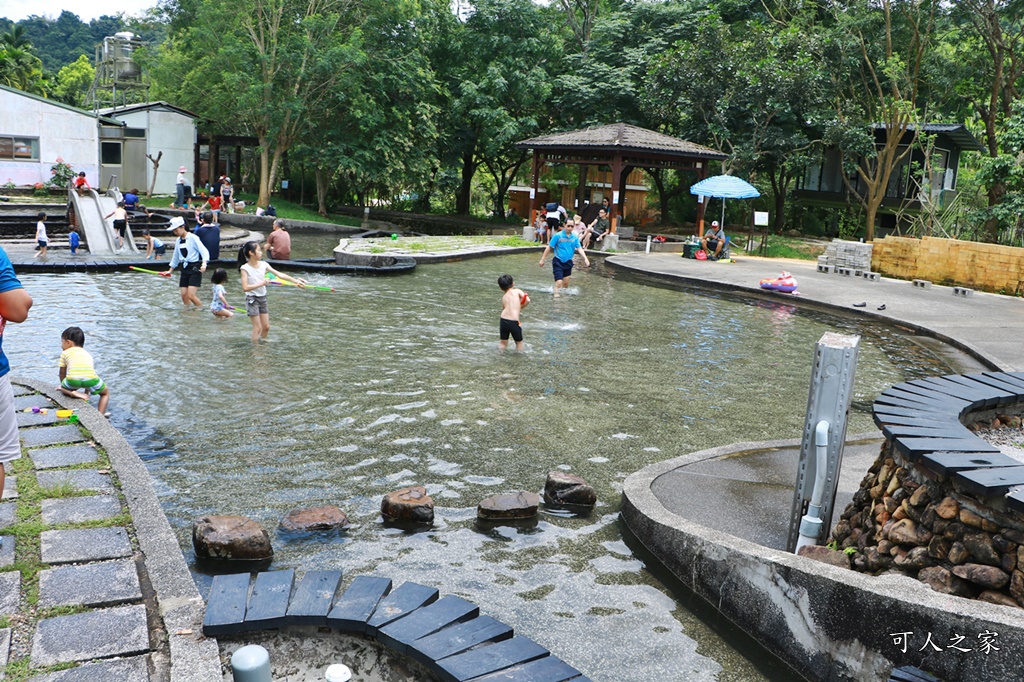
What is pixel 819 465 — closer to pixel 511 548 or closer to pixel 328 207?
pixel 511 548

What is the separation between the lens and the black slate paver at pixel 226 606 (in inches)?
167

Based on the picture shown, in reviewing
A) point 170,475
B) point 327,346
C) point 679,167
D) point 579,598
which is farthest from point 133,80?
point 579,598

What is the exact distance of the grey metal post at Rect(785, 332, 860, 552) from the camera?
5.27 metres

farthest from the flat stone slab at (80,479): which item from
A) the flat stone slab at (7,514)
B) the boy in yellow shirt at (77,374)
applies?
the boy in yellow shirt at (77,374)

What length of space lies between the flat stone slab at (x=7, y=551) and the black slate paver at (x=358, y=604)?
1.79m

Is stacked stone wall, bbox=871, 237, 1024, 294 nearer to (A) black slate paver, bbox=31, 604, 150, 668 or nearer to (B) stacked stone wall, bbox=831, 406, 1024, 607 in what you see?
(B) stacked stone wall, bbox=831, 406, 1024, 607

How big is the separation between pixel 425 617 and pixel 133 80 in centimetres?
3871

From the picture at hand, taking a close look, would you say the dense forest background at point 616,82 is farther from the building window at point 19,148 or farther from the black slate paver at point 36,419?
the black slate paver at point 36,419

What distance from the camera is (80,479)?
19.3 ft

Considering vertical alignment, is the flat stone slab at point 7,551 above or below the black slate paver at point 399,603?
above

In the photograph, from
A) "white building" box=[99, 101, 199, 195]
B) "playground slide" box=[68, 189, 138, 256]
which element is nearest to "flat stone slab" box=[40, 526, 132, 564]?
"playground slide" box=[68, 189, 138, 256]

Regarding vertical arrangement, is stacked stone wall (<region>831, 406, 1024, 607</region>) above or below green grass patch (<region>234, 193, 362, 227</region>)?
below

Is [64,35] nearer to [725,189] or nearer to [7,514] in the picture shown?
[725,189]

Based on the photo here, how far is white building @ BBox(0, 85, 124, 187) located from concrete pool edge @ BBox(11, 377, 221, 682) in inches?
1162
